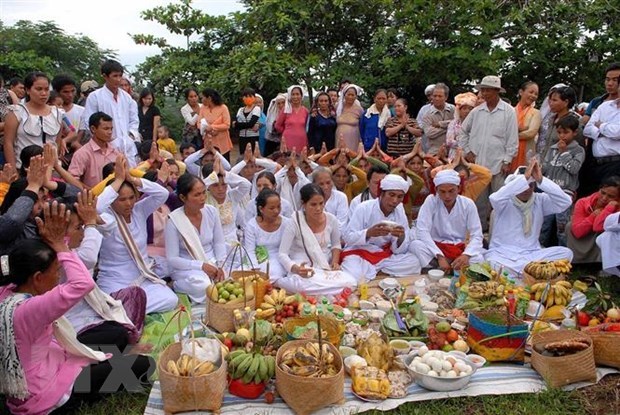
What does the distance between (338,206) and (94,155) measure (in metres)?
2.96

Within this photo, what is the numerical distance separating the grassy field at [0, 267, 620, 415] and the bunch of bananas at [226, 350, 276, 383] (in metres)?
0.72

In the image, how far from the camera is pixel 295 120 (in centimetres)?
930

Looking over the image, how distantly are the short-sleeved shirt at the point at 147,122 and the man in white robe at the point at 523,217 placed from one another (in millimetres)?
6140

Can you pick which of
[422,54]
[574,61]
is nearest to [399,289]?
[422,54]

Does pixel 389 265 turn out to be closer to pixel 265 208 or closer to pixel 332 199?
pixel 332 199

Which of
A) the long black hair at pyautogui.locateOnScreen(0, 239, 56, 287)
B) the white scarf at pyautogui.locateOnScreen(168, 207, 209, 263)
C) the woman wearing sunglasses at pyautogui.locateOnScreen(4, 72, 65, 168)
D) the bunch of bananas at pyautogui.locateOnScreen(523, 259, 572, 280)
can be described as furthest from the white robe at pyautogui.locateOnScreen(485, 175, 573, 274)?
the woman wearing sunglasses at pyautogui.locateOnScreen(4, 72, 65, 168)

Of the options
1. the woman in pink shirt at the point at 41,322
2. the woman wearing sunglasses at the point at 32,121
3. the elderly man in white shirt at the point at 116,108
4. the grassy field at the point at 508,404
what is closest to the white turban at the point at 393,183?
the grassy field at the point at 508,404

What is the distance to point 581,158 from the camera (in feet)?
22.0

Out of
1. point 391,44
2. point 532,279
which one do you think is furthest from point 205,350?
point 391,44

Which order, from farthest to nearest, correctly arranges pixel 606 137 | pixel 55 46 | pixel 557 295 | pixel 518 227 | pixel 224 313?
pixel 55 46 < pixel 606 137 < pixel 518 227 < pixel 557 295 < pixel 224 313

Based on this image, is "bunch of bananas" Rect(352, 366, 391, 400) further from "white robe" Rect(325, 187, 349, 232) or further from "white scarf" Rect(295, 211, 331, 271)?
"white robe" Rect(325, 187, 349, 232)

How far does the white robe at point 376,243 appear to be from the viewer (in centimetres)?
640

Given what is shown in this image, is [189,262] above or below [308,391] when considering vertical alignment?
above

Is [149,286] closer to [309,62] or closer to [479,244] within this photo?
[479,244]
